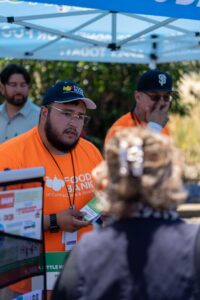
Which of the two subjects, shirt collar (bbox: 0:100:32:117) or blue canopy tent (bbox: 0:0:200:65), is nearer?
shirt collar (bbox: 0:100:32:117)

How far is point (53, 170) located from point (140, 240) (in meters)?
1.74

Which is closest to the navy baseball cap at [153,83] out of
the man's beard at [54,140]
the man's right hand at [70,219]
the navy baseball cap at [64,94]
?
the navy baseball cap at [64,94]

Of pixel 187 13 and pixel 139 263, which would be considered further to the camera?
pixel 187 13

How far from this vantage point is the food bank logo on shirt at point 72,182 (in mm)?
3877

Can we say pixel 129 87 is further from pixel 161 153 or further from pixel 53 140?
pixel 161 153

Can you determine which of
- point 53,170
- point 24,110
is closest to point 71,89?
point 53,170

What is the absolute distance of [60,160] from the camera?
13.2 ft

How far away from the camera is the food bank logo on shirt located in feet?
12.7

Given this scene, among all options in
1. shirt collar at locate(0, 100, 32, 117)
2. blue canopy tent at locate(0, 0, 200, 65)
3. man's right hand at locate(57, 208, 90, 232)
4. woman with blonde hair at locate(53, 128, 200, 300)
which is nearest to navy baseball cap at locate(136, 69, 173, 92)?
blue canopy tent at locate(0, 0, 200, 65)

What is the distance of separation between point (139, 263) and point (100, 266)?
13cm

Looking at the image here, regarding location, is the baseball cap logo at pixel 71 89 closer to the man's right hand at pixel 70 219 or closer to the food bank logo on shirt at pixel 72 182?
the food bank logo on shirt at pixel 72 182

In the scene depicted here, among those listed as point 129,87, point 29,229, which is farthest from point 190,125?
point 29,229

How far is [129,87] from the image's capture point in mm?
11000

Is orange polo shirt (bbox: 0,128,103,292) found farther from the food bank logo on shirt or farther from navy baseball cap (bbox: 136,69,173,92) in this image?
navy baseball cap (bbox: 136,69,173,92)
